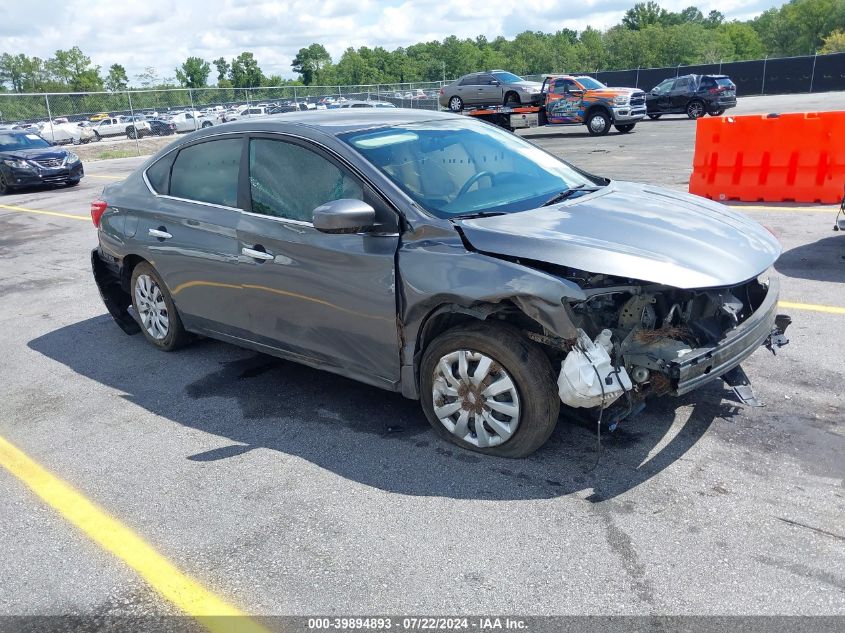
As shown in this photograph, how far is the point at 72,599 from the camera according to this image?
2984mm

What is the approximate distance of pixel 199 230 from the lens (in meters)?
4.97

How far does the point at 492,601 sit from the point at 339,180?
7.99ft

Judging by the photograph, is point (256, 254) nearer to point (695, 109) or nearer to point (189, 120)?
point (695, 109)

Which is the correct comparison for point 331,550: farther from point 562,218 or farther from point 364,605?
point 562,218

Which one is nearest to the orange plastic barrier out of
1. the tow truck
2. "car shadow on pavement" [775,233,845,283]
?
"car shadow on pavement" [775,233,845,283]

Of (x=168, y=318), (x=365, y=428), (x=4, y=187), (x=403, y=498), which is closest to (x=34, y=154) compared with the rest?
(x=4, y=187)

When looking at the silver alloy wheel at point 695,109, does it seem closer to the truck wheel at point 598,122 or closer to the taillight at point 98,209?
the truck wheel at point 598,122

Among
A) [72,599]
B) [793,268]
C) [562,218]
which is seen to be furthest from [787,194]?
[72,599]

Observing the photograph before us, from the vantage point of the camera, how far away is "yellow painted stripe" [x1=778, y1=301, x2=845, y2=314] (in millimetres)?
5686

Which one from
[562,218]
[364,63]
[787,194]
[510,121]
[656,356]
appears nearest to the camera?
[656,356]

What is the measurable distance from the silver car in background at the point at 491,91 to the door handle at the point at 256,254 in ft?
75.2

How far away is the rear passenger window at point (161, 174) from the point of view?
5461 millimetres

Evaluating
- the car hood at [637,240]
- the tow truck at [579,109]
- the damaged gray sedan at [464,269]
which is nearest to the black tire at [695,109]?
the tow truck at [579,109]

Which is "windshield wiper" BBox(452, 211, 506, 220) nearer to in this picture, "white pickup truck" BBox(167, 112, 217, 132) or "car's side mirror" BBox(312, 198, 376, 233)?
"car's side mirror" BBox(312, 198, 376, 233)
